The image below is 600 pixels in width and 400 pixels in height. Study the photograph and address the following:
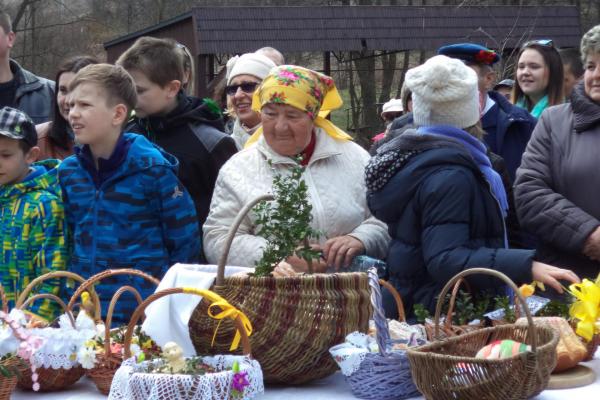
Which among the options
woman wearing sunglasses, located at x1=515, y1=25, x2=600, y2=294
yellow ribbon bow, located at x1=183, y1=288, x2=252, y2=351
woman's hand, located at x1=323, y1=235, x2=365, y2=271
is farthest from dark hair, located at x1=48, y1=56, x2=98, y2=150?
yellow ribbon bow, located at x1=183, y1=288, x2=252, y2=351

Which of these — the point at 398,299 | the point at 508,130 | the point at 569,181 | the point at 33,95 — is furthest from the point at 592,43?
the point at 33,95

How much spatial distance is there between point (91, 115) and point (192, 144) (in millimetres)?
804

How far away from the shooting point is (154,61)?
158 inches

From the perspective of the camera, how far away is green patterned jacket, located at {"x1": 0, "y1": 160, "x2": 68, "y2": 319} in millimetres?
3330

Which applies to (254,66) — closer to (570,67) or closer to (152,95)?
(152,95)

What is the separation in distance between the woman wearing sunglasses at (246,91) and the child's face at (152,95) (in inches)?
19.1

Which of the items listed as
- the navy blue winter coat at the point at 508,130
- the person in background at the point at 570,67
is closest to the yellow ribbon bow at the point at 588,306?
the navy blue winter coat at the point at 508,130

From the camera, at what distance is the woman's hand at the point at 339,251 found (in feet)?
10.3

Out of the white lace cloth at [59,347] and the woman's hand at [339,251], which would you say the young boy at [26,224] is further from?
the woman's hand at [339,251]

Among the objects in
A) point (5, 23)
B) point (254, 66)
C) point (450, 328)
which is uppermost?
point (5, 23)

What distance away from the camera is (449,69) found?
3113mm

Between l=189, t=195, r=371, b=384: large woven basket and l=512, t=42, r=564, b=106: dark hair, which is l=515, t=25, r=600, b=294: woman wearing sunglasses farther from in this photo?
l=512, t=42, r=564, b=106: dark hair

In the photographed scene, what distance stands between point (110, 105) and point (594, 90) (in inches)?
73.6

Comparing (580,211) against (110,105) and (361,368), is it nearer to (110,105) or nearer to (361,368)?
(361,368)
